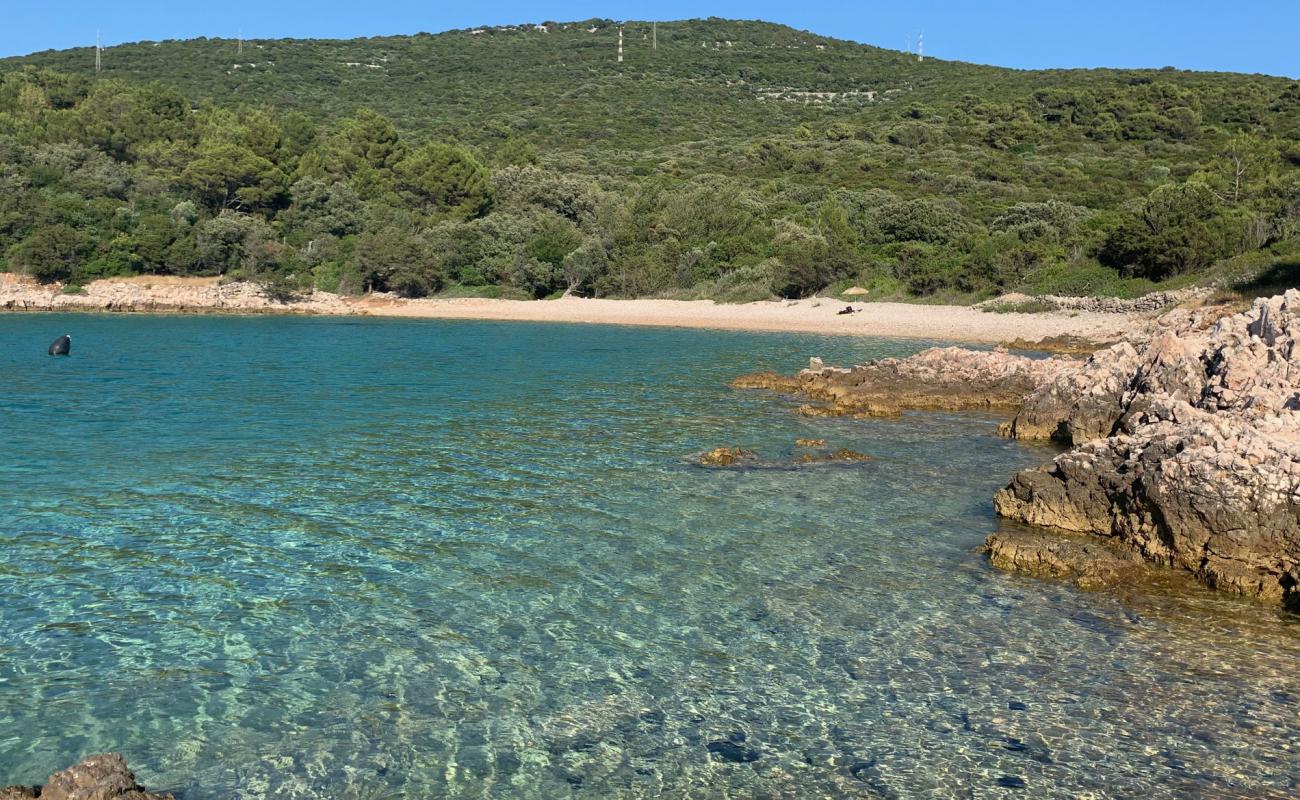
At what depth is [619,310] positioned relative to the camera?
53.6 m

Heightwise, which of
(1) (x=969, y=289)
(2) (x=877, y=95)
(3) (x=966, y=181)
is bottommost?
(1) (x=969, y=289)

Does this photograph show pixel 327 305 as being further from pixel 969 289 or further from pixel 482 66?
pixel 482 66

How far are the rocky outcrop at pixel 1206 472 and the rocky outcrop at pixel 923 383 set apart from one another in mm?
5658

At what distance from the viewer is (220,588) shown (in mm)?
8266

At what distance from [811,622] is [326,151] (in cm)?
7491

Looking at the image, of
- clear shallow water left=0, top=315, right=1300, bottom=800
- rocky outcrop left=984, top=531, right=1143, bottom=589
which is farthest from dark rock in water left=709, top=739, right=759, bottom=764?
rocky outcrop left=984, top=531, right=1143, bottom=589

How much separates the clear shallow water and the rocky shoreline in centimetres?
50

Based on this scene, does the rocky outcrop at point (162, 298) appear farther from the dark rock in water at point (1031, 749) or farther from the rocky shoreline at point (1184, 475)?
the dark rock in water at point (1031, 749)

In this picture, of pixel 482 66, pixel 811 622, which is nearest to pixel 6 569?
pixel 811 622

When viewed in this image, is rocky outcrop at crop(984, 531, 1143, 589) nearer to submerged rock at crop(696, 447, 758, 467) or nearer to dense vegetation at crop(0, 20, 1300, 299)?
submerged rock at crop(696, 447, 758, 467)

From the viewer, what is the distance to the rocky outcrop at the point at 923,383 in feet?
65.6

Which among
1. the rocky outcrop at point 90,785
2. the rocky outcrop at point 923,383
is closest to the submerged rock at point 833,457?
the rocky outcrop at point 923,383

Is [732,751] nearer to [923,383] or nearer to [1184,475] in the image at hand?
[1184,475]

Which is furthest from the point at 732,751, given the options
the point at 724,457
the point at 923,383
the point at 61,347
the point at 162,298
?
the point at 162,298
